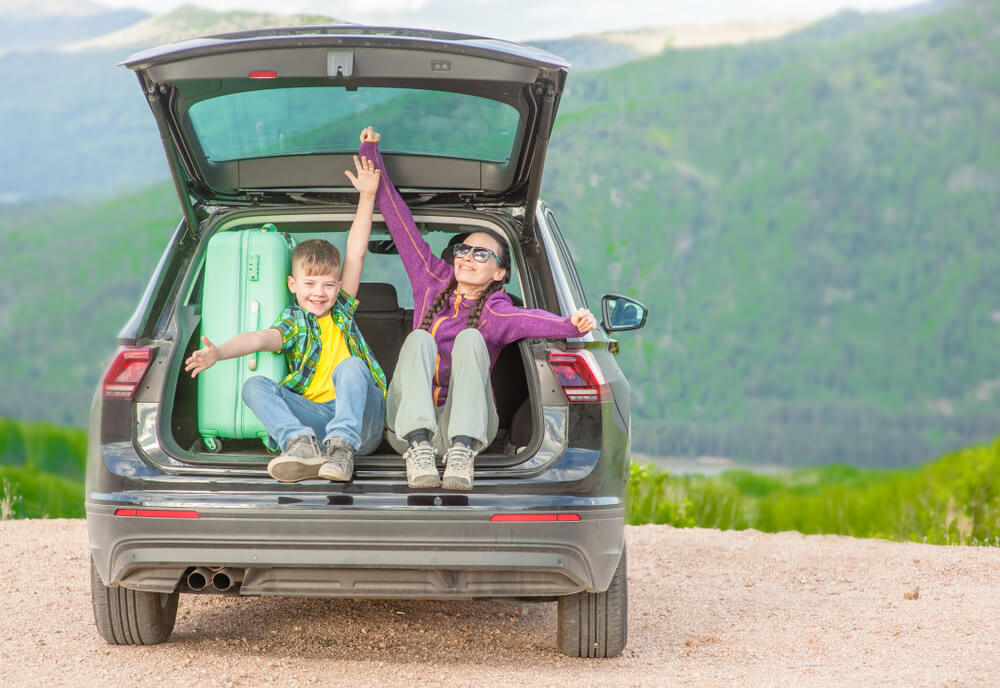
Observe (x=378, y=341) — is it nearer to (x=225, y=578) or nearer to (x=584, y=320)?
(x=584, y=320)

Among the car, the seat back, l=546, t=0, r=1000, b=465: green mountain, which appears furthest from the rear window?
l=546, t=0, r=1000, b=465: green mountain

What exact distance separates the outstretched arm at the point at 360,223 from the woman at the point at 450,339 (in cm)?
3

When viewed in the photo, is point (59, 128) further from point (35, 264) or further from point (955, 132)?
point (955, 132)

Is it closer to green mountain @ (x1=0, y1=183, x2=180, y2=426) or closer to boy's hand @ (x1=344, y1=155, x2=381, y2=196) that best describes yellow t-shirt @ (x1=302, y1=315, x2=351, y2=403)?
boy's hand @ (x1=344, y1=155, x2=381, y2=196)

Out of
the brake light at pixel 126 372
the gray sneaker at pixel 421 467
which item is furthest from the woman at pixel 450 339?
the brake light at pixel 126 372

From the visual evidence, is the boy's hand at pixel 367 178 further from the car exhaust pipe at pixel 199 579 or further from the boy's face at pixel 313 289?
the car exhaust pipe at pixel 199 579

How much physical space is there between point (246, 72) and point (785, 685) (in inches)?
108

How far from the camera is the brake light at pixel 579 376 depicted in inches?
147

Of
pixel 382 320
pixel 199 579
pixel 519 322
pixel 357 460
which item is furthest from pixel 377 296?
pixel 199 579

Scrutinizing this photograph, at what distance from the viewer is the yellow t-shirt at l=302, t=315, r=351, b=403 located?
4.16 meters

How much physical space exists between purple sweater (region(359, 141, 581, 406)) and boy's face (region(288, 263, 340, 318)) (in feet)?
1.55

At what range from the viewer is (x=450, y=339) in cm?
440

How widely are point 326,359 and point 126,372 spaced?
740 millimetres

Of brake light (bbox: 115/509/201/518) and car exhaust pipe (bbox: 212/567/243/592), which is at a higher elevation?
brake light (bbox: 115/509/201/518)
